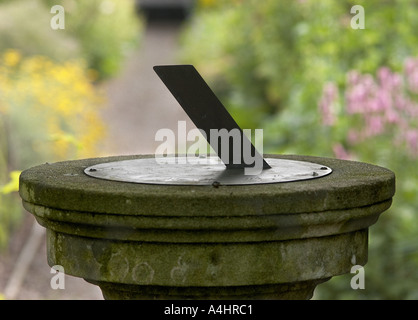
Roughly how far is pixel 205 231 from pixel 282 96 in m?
8.04

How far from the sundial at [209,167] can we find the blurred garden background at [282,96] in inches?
42.0

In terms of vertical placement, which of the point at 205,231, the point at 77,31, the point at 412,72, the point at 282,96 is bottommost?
the point at 282,96

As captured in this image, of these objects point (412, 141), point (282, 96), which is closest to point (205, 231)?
point (412, 141)

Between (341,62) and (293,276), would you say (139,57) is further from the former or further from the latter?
(293,276)

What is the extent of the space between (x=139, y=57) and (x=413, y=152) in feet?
44.5

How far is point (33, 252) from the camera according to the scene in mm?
7117

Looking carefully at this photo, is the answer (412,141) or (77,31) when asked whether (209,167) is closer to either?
(412,141)

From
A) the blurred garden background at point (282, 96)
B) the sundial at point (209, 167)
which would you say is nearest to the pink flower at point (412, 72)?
the blurred garden background at point (282, 96)

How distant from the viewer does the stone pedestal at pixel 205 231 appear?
8.74 feet

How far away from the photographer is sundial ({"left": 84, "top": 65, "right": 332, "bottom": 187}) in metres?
3.06

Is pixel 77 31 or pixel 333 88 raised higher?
pixel 77 31

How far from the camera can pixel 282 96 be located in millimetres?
10617

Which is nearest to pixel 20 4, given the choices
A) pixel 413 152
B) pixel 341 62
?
pixel 341 62

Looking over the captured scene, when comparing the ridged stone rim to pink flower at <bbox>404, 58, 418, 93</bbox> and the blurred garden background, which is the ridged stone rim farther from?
pink flower at <bbox>404, 58, 418, 93</bbox>
